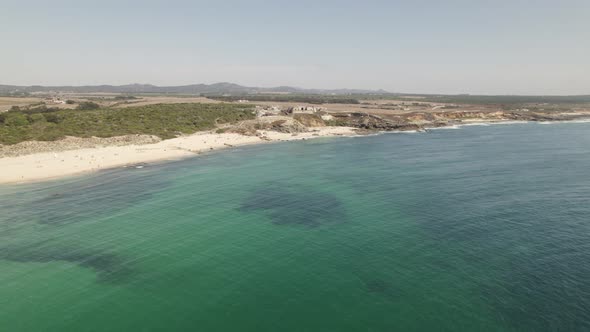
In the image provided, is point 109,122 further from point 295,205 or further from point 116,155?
point 295,205

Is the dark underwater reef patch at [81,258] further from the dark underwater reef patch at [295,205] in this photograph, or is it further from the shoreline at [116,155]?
the shoreline at [116,155]

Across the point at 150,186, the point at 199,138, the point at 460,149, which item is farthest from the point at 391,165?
the point at 199,138

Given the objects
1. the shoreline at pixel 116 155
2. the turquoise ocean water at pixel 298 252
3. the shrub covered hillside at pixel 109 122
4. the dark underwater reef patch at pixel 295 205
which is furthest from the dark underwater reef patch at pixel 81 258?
the shrub covered hillside at pixel 109 122

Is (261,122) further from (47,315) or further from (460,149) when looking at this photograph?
(47,315)

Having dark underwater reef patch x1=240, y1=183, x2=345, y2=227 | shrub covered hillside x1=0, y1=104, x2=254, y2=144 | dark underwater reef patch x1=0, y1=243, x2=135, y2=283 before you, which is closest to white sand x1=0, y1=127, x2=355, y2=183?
shrub covered hillside x1=0, y1=104, x2=254, y2=144

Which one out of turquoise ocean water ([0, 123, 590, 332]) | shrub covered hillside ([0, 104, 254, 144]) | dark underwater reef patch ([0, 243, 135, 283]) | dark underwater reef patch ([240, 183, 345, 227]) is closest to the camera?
turquoise ocean water ([0, 123, 590, 332])

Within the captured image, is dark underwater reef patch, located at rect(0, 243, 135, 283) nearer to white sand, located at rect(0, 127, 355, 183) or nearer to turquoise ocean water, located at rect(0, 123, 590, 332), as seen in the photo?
turquoise ocean water, located at rect(0, 123, 590, 332)

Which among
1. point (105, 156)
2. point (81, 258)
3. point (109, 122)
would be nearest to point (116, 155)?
point (105, 156)
